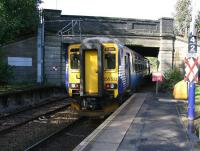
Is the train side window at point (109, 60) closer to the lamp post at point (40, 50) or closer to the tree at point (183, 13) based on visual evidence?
the lamp post at point (40, 50)

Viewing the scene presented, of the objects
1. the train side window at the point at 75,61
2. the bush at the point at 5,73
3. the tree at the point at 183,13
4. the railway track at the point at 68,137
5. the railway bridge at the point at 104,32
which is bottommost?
the railway track at the point at 68,137

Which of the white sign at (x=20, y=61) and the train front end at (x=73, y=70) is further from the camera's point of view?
the white sign at (x=20, y=61)

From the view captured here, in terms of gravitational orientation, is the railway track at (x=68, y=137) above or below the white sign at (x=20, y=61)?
below

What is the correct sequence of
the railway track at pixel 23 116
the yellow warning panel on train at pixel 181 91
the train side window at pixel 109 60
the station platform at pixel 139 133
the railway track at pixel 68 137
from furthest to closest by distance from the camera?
the yellow warning panel on train at pixel 181 91 → the train side window at pixel 109 60 → the railway track at pixel 23 116 → the railway track at pixel 68 137 → the station platform at pixel 139 133

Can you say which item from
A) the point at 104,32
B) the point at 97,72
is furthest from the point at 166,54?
the point at 97,72

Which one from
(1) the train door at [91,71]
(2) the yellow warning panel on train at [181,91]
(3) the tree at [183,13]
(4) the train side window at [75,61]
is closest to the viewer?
(1) the train door at [91,71]

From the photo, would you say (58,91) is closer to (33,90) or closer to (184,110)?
(33,90)

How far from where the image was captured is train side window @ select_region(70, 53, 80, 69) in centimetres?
1702

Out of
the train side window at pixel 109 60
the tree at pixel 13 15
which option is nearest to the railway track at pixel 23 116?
the train side window at pixel 109 60

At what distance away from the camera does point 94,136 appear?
1085 centimetres

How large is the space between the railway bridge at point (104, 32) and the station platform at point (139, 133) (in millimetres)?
15056

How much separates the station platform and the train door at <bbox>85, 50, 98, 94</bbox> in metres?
1.36

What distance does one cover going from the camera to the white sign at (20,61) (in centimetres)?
2847

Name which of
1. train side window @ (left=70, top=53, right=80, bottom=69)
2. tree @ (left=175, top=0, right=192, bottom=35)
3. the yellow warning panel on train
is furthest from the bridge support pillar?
tree @ (left=175, top=0, right=192, bottom=35)
